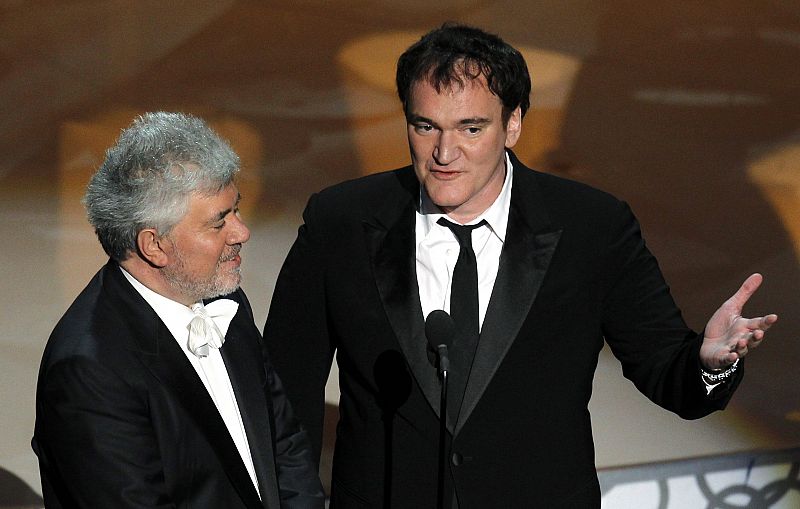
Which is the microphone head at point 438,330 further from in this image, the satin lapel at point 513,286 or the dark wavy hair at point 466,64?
the dark wavy hair at point 466,64

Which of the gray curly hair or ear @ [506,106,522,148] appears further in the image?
ear @ [506,106,522,148]

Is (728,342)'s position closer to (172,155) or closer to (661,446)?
(172,155)

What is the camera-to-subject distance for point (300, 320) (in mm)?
2570

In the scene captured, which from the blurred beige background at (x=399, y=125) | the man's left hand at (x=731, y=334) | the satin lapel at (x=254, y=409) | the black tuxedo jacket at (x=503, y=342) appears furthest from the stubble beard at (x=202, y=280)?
the blurred beige background at (x=399, y=125)

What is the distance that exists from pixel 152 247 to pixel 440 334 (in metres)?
0.53

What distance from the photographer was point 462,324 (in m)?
2.38

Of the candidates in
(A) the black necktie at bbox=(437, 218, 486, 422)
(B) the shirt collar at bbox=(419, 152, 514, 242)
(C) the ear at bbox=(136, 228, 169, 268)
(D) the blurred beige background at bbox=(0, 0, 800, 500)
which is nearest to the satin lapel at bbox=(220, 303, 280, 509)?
(C) the ear at bbox=(136, 228, 169, 268)

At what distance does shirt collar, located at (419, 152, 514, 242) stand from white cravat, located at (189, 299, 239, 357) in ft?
1.56

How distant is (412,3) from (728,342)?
2188 millimetres

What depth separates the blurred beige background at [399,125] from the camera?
3.83 m

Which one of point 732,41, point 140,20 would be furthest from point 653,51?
point 140,20

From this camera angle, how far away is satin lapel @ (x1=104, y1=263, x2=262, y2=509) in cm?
208

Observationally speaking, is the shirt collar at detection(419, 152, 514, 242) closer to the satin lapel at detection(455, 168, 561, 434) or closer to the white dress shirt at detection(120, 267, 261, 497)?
the satin lapel at detection(455, 168, 561, 434)

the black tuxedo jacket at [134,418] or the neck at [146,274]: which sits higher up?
the neck at [146,274]
